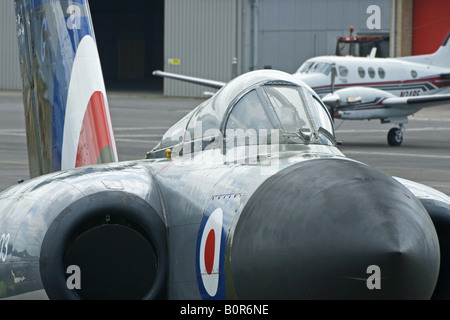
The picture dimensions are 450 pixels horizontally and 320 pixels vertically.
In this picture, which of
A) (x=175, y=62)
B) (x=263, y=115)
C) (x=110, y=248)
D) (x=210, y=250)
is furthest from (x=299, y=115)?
(x=175, y=62)

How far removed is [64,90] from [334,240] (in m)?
5.50

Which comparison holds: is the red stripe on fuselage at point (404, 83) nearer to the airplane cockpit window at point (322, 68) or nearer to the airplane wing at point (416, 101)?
the airplane cockpit window at point (322, 68)

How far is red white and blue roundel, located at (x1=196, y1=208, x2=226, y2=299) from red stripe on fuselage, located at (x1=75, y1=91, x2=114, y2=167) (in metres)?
3.63

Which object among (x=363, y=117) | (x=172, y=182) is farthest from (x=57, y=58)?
(x=363, y=117)

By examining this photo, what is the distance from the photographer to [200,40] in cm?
4806

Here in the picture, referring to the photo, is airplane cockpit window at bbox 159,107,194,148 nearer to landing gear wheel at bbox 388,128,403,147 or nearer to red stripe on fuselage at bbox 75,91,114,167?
red stripe on fuselage at bbox 75,91,114,167

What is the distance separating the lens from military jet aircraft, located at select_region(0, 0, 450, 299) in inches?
153

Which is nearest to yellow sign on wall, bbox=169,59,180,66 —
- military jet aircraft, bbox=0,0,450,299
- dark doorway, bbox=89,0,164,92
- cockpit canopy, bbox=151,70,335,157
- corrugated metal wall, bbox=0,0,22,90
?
corrugated metal wall, bbox=0,0,22,90

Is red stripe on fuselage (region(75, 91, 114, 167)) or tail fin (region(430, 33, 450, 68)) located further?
tail fin (region(430, 33, 450, 68))

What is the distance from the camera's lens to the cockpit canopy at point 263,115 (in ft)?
18.5

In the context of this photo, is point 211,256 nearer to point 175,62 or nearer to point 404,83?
point 404,83

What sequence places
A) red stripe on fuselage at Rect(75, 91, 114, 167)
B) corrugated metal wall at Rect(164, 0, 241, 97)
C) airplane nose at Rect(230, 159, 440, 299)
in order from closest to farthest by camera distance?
airplane nose at Rect(230, 159, 440, 299) → red stripe on fuselage at Rect(75, 91, 114, 167) → corrugated metal wall at Rect(164, 0, 241, 97)

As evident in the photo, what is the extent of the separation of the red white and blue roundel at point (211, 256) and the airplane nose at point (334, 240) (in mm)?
199

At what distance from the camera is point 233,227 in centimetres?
444
